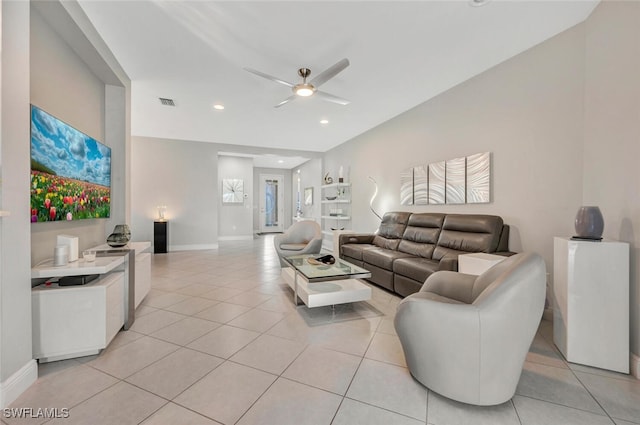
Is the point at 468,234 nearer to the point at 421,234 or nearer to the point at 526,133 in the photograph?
the point at 421,234

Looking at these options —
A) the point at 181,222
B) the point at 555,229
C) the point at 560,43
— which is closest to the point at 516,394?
the point at 555,229

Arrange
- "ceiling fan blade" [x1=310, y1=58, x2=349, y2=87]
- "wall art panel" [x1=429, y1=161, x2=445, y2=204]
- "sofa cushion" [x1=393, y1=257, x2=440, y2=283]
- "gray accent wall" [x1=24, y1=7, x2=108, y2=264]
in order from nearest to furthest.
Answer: "gray accent wall" [x1=24, y1=7, x2=108, y2=264]
"ceiling fan blade" [x1=310, y1=58, x2=349, y2=87]
"sofa cushion" [x1=393, y1=257, x2=440, y2=283]
"wall art panel" [x1=429, y1=161, x2=445, y2=204]

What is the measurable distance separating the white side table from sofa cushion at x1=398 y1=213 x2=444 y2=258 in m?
0.77

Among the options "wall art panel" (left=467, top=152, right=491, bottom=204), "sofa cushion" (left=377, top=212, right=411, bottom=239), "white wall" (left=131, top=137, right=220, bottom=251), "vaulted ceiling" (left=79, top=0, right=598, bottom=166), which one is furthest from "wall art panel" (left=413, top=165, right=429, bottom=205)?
"white wall" (left=131, top=137, right=220, bottom=251)

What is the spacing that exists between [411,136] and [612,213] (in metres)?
2.92

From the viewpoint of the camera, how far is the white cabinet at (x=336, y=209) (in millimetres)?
6756

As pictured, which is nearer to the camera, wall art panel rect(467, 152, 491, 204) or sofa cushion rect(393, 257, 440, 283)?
sofa cushion rect(393, 257, 440, 283)

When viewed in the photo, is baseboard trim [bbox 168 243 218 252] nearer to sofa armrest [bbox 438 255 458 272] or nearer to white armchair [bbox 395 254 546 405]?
sofa armrest [bbox 438 255 458 272]

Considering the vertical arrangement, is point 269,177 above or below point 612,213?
above

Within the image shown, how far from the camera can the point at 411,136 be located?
4.54 metres

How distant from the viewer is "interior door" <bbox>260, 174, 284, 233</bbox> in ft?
36.6

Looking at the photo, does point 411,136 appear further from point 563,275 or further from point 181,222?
point 181,222

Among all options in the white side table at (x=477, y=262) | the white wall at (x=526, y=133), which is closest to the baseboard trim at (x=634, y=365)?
the white side table at (x=477, y=262)

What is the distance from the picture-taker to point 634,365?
5.79 ft
